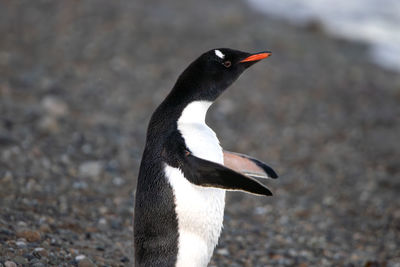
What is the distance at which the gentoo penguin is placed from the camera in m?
2.59

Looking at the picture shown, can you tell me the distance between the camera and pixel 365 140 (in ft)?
19.8

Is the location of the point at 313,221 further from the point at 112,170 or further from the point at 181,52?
the point at 181,52

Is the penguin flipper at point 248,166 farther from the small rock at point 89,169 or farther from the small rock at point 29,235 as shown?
the small rock at point 89,169

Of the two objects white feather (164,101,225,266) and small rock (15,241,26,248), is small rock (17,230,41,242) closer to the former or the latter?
small rock (15,241,26,248)

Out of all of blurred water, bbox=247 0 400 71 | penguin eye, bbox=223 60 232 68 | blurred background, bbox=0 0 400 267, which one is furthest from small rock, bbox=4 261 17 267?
blurred water, bbox=247 0 400 71

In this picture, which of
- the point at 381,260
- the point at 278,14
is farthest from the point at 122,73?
the point at 278,14

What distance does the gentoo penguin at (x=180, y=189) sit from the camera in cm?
259

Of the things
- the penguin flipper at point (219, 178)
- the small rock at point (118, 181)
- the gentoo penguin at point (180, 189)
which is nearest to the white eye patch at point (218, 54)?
the gentoo penguin at point (180, 189)

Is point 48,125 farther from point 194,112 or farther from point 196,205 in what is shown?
point 196,205

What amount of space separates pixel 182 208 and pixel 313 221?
214 cm

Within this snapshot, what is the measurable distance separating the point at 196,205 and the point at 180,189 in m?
0.11

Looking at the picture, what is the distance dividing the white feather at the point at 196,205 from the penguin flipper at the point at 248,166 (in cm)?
29

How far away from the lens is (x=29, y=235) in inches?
122

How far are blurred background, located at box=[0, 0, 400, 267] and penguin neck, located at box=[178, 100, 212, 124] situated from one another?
3.05 ft
